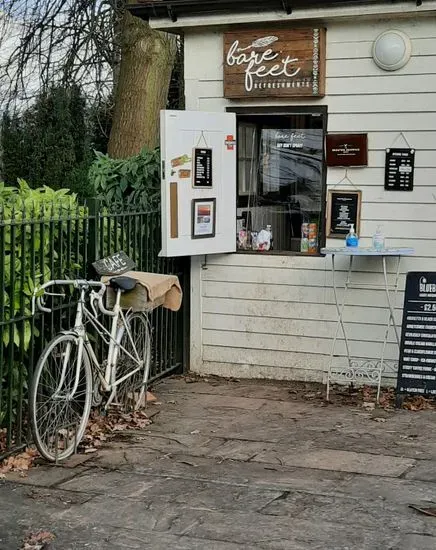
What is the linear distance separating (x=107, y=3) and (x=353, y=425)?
35.3ft

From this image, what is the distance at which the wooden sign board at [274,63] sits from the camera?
7.80 m

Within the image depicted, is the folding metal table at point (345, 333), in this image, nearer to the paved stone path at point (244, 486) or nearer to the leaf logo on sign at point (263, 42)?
the paved stone path at point (244, 486)

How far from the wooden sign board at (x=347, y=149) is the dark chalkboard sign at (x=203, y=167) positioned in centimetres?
106

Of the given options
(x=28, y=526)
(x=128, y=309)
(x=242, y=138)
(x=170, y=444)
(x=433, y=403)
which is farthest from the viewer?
(x=242, y=138)

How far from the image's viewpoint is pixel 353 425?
Answer: 6.81 meters

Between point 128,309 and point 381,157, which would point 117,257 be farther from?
point 381,157

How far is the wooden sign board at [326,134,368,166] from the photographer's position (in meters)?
7.79

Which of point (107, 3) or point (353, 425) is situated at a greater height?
point (107, 3)

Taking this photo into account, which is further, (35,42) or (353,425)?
(35,42)

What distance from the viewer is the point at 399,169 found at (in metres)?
7.69

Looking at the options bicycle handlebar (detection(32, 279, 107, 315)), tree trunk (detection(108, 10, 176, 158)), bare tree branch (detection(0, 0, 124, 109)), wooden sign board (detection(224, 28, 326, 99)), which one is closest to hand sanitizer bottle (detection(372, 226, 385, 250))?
wooden sign board (detection(224, 28, 326, 99))

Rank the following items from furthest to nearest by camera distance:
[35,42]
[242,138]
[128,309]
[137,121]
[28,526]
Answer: [35,42] → [137,121] → [242,138] → [128,309] → [28,526]

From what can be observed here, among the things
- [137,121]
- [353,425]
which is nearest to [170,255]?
[353,425]

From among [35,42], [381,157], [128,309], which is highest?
[35,42]
